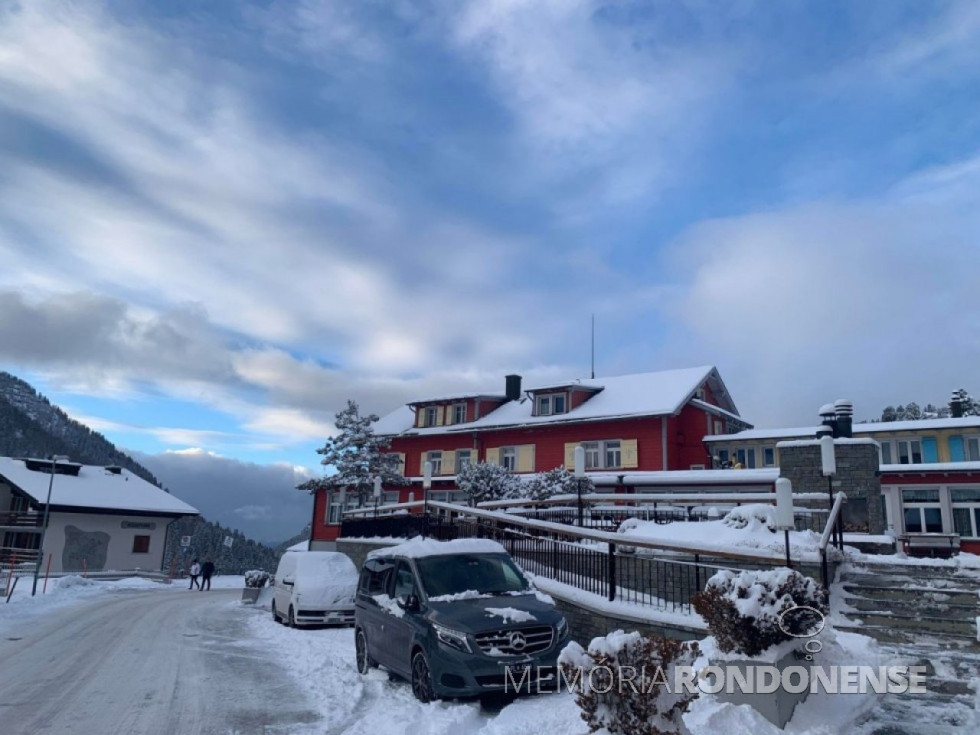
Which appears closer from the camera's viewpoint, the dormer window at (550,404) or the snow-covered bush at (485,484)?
the snow-covered bush at (485,484)

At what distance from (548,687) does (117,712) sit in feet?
17.7

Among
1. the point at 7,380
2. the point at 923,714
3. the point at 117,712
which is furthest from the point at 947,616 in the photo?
the point at 7,380

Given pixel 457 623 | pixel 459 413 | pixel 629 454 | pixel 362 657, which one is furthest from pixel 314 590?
pixel 459 413

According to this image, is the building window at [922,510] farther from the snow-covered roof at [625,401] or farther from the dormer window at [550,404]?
the dormer window at [550,404]

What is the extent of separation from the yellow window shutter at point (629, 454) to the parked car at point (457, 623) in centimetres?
2279

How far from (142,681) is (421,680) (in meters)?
4.82

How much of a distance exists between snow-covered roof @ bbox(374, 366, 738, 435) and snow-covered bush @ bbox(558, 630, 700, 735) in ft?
88.8

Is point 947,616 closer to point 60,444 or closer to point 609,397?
point 609,397

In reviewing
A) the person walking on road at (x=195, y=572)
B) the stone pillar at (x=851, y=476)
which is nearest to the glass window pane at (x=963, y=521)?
the stone pillar at (x=851, y=476)

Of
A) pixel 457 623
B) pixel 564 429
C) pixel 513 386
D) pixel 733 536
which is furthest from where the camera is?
pixel 513 386

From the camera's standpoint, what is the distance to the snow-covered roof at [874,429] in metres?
29.2

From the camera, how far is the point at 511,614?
8820 millimetres

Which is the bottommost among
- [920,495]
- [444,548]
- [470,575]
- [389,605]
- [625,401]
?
[389,605]

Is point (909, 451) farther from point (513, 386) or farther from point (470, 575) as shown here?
point (470, 575)
